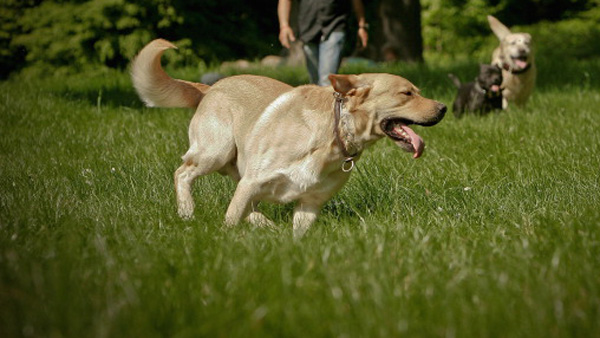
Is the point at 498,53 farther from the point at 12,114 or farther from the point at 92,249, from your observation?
the point at 92,249

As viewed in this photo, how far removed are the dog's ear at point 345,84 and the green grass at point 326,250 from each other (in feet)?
2.57

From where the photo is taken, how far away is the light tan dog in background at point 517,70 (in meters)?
9.73

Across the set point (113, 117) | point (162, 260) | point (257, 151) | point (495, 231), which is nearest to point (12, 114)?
point (113, 117)

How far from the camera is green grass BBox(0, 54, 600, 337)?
2277 mm

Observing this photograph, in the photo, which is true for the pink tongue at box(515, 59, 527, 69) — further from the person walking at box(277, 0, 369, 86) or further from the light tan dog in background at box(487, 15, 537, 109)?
the person walking at box(277, 0, 369, 86)

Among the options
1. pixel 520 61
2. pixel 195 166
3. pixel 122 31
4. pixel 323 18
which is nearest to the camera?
pixel 195 166

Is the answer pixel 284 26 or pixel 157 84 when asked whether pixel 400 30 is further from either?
pixel 157 84

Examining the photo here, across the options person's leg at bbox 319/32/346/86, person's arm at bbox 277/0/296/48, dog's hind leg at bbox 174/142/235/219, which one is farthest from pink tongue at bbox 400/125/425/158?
person's leg at bbox 319/32/346/86

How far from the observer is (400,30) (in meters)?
14.8

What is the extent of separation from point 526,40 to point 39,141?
7.42 m

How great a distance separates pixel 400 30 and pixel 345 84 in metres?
11.6

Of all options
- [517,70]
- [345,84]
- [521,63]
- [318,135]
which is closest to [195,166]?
[318,135]

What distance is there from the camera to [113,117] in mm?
8359

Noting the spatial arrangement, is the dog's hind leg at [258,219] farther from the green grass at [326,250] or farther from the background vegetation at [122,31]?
the background vegetation at [122,31]
